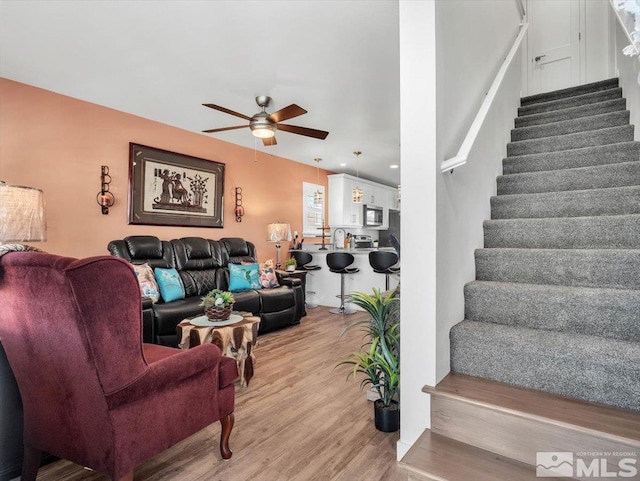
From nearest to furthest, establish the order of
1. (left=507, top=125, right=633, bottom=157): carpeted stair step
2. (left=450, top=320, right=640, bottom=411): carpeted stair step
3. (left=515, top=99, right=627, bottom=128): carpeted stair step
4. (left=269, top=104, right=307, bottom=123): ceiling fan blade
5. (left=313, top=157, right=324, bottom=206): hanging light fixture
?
(left=450, top=320, right=640, bottom=411): carpeted stair step
(left=507, top=125, right=633, bottom=157): carpeted stair step
(left=515, top=99, right=627, bottom=128): carpeted stair step
(left=269, top=104, right=307, bottom=123): ceiling fan blade
(left=313, top=157, right=324, bottom=206): hanging light fixture

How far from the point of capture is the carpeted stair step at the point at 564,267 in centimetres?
154

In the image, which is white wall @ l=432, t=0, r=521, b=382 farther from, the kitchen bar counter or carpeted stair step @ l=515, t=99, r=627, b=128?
the kitchen bar counter

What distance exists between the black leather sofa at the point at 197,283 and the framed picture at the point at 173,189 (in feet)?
1.55

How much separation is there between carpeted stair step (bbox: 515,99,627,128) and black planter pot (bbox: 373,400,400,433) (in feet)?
9.89

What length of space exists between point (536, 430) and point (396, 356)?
34.5 inches

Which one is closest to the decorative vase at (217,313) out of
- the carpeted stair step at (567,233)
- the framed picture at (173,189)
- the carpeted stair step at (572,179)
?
the carpeted stair step at (567,233)

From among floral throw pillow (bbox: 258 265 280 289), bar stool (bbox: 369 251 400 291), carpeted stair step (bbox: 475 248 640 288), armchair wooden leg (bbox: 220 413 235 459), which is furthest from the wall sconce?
carpeted stair step (bbox: 475 248 640 288)

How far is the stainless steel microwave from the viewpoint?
26.2 ft

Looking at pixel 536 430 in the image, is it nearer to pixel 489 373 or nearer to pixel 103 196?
pixel 489 373

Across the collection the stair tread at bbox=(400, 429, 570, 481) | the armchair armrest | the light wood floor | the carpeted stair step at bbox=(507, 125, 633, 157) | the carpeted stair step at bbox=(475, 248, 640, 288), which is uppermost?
the carpeted stair step at bbox=(507, 125, 633, 157)

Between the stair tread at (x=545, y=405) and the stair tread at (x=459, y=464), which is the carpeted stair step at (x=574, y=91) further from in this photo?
the stair tread at (x=459, y=464)

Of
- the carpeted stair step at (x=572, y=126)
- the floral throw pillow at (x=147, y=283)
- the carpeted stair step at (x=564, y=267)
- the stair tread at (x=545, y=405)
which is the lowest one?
the stair tread at (x=545, y=405)

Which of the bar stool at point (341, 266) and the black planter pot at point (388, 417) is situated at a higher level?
the bar stool at point (341, 266)

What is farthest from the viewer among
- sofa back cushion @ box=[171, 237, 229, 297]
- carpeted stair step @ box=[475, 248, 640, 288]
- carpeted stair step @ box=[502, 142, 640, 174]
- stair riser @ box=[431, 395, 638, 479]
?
sofa back cushion @ box=[171, 237, 229, 297]
